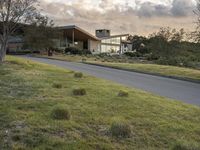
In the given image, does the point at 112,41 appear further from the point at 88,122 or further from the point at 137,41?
the point at 88,122

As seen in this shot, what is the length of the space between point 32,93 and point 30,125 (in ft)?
10.3

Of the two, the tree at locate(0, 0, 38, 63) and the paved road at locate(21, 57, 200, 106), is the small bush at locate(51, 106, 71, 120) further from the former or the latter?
the tree at locate(0, 0, 38, 63)

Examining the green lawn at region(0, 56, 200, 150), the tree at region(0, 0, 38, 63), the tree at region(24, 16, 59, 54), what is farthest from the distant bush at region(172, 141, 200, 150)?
the tree at region(24, 16, 59, 54)

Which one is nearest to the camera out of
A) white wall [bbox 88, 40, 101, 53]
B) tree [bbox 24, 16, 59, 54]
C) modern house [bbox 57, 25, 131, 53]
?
tree [bbox 24, 16, 59, 54]

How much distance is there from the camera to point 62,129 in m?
6.59

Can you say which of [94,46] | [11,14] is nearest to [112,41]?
[94,46]

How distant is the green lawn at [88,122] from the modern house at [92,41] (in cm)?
5343

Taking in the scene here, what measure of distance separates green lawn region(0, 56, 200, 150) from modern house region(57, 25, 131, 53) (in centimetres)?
5343

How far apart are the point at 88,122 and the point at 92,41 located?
252ft

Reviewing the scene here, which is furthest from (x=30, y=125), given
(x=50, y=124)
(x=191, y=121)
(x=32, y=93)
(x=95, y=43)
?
(x=95, y=43)

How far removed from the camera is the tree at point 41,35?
50406mm

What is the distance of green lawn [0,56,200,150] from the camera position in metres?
6.05

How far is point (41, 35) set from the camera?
50.7m

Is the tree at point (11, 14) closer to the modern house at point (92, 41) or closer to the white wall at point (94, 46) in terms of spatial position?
the modern house at point (92, 41)
